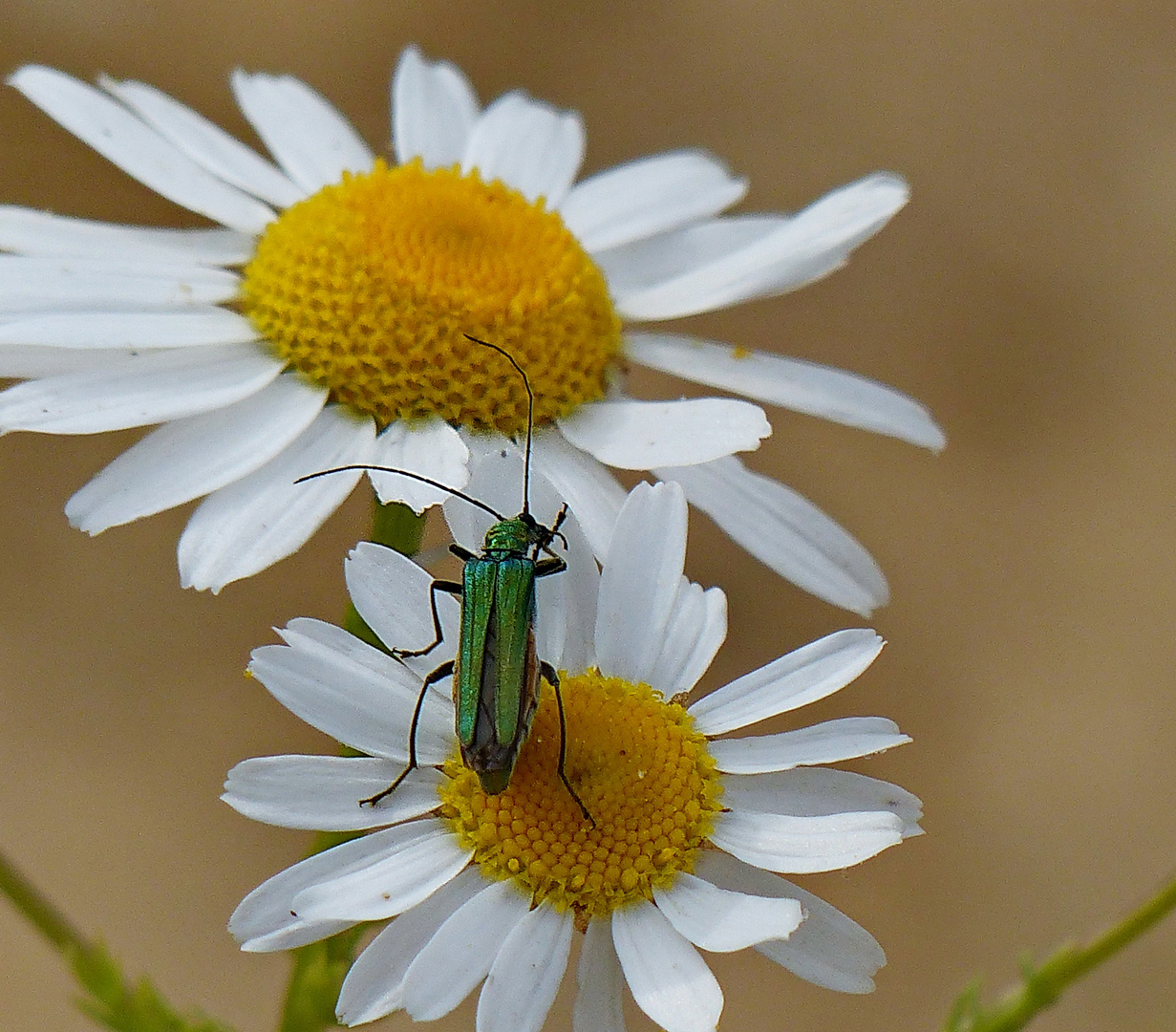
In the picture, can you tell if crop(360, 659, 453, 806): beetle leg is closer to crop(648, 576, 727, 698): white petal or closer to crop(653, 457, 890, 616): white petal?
crop(648, 576, 727, 698): white petal

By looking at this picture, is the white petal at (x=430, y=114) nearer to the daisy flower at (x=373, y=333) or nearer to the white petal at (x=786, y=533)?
the daisy flower at (x=373, y=333)

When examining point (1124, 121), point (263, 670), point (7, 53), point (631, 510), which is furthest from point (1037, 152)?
point (263, 670)

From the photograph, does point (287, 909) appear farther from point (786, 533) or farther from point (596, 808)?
point (786, 533)

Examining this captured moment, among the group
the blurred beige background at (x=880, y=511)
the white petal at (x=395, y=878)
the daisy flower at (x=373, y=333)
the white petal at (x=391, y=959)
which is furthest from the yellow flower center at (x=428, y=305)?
the blurred beige background at (x=880, y=511)

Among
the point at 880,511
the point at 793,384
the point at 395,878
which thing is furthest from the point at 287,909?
the point at 880,511

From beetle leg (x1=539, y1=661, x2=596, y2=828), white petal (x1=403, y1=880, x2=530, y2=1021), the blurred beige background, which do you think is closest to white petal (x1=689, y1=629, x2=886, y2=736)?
beetle leg (x1=539, y1=661, x2=596, y2=828)
